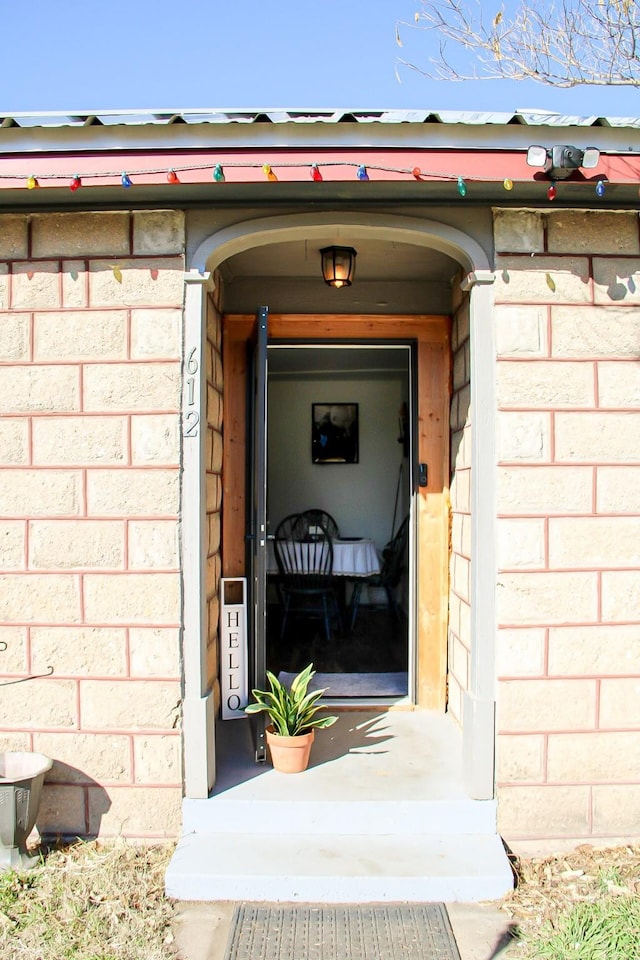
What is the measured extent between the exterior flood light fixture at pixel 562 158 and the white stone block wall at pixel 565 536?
341 millimetres

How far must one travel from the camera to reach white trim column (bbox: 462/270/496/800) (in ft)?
9.12

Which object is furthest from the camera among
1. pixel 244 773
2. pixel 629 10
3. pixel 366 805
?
pixel 629 10

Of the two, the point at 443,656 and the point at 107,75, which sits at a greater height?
the point at 107,75

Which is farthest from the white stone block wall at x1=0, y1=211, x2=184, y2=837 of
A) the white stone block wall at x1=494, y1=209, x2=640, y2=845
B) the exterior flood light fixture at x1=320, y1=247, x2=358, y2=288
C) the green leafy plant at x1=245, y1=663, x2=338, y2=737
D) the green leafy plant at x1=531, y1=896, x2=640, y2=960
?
the green leafy plant at x1=531, y1=896, x2=640, y2=960

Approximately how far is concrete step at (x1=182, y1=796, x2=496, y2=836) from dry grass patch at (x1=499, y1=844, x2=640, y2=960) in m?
0.25

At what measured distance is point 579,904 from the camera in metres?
2.44

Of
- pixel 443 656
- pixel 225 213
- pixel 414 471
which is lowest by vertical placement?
pixel 443 656

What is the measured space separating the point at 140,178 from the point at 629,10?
247cm

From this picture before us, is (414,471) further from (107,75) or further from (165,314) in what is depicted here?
(107,75)

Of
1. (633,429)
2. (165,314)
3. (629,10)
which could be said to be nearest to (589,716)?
(633,429)

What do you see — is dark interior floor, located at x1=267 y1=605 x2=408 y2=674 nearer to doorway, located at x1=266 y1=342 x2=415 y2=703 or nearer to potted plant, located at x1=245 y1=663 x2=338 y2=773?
doorway, located at x1=266 y1=342 x2=415 y2=703

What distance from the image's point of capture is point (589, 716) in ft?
9.21

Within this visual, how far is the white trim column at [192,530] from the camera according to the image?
2795 millimetres

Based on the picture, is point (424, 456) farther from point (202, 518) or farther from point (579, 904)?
point (579, 904)
